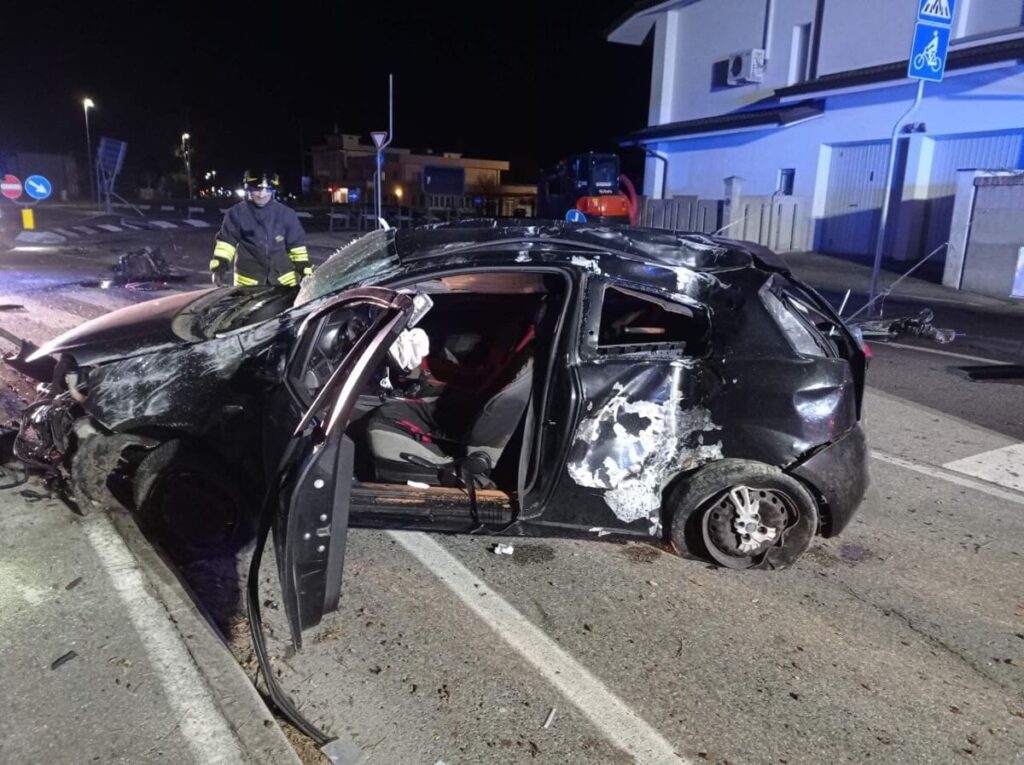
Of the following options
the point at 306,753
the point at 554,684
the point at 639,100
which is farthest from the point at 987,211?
the point at 639,100

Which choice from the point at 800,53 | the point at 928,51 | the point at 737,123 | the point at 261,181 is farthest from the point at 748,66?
the point at 261,181

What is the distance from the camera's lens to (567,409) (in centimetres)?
343

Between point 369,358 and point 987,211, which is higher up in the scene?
point 987,211

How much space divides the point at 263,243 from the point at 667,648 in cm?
534

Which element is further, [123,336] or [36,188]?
[36,188]

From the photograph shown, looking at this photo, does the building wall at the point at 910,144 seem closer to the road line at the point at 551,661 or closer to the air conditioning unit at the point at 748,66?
the air conditioning unit at the point at 748,66

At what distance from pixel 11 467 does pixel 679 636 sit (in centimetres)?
390

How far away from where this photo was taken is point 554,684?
292cm

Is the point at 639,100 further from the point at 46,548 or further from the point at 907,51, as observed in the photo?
the point at 46,548

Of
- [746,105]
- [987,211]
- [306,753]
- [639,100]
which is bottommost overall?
[306,753]

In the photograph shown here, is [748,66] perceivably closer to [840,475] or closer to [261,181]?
[261,181]

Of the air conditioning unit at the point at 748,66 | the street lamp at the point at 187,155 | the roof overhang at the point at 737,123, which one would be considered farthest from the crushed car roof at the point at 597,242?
the street lamp at the point at 187,155

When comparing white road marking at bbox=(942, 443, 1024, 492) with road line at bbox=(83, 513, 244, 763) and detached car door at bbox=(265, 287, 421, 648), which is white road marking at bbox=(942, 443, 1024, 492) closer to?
detached car door at bbox=(265, 287, 421, 648)

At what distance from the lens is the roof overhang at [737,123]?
65.8ft
